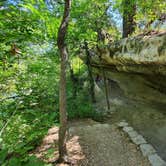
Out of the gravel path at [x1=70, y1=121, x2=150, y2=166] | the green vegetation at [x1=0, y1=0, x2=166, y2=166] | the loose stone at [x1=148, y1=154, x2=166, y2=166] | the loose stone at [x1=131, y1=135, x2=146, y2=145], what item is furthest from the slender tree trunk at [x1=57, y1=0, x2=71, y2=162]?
the loose stone at [x1=131, y1=135, x2=146, y2=145]

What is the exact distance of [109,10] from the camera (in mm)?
7660

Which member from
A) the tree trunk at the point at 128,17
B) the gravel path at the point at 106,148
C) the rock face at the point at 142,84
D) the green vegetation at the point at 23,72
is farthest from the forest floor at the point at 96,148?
the tree trunk at the point at 128,17

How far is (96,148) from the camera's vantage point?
494 cm

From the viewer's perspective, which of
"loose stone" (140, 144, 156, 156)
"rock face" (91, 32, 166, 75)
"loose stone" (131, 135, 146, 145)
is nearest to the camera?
"rock face" (91, 32, 166, 75)

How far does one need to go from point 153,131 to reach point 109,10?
15.3 feet

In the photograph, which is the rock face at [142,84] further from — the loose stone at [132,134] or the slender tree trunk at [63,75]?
the slender tree trunk at [63,75]

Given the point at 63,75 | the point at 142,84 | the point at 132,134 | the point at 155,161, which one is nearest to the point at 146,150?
the point at 155,161

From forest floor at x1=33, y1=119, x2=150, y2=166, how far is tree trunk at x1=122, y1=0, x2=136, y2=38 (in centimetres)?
403

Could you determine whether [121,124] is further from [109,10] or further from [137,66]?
[109,10]

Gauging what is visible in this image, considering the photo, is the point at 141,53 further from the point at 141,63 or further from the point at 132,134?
the point at 132,134

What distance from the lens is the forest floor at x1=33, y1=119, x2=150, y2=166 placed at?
442 cm

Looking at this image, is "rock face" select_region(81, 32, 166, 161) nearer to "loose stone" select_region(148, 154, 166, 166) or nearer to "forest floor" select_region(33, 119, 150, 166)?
"loose stone" select_region(148, 154, 166, 166)

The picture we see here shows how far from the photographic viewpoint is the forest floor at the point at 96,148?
4.42m

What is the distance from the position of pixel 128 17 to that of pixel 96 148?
551cm
